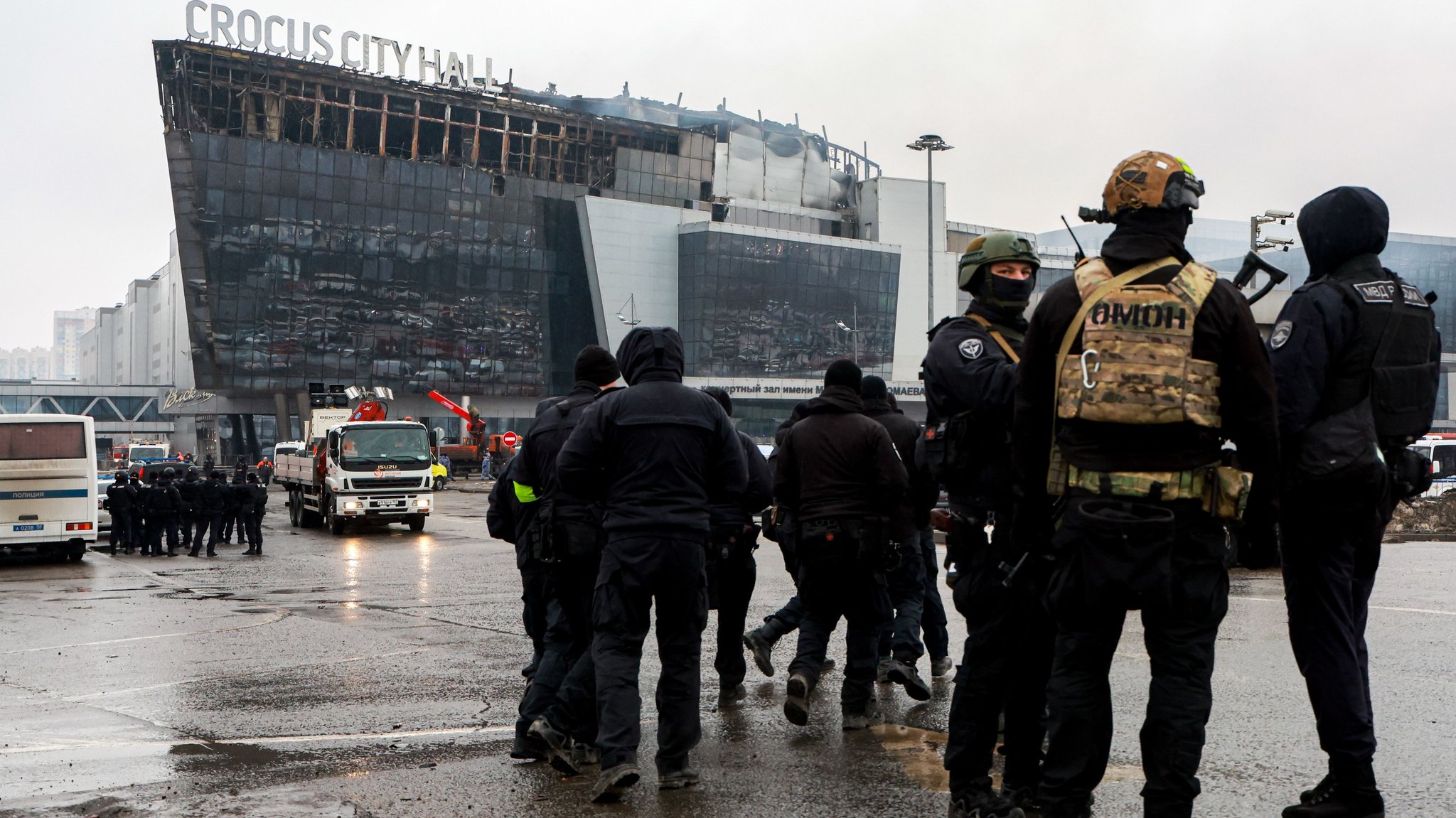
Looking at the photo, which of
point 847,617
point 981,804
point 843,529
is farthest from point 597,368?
point 981,804

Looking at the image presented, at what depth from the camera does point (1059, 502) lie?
4227mm

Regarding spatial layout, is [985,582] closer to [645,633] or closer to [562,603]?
[645,633]

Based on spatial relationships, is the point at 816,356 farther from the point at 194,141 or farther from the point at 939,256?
the point at 194,141

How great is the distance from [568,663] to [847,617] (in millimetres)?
1548

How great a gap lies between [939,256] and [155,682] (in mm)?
94166

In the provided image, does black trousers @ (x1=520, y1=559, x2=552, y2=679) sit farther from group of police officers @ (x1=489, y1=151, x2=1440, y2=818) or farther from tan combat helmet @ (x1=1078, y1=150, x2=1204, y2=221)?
tan combat helmet @ (x1=1078, y1=150, x2=1204, y2=221)

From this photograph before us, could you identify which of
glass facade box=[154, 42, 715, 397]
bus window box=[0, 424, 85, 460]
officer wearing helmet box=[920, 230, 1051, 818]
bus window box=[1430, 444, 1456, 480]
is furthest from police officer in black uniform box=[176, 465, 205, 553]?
glass facade box=[154, 42, 715, 397]

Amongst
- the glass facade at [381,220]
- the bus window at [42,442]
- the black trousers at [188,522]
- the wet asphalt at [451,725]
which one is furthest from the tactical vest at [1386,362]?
the glass facade at [381,220]

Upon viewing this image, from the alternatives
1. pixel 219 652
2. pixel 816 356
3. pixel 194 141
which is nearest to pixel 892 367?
pixel 816 356

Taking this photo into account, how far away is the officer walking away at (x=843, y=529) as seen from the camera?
6617mm

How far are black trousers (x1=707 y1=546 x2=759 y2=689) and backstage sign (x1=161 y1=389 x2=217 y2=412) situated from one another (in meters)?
77.9

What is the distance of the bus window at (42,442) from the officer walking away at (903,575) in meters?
16.4

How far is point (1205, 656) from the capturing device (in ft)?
13.2

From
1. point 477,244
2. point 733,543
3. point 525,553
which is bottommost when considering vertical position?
point 733,543
